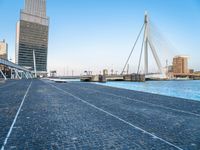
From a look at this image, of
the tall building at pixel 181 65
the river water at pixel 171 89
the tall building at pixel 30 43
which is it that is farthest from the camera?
the tall building at pixel 181 65

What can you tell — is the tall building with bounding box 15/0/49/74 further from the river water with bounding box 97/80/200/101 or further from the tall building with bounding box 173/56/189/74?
the river water with bounding box 97/80/200/101

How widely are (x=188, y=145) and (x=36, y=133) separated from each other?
4.55 metres

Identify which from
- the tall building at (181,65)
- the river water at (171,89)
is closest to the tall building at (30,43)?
the tall building at (181,65)

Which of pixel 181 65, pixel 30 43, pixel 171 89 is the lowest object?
pixel 171 89

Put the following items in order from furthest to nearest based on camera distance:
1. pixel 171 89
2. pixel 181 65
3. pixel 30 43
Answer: pixel 181 65 < pixel 30 43 < pixel 171 89

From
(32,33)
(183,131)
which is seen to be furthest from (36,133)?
(32,33)

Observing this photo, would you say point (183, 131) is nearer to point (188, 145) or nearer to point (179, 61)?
point (188, 145)

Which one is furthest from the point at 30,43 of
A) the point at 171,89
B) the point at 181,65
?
the point at 171,89

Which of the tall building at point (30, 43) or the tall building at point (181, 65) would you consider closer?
the tall building at point (30, 43)

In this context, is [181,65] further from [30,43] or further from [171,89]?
[171,89]

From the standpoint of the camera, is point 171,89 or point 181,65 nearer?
point 171,89

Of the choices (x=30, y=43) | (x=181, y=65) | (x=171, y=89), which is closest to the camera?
(x=171, y=89)

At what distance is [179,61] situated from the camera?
194000 mm

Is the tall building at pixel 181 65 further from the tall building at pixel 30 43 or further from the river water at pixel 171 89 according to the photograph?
the river water at pixel 171 89
